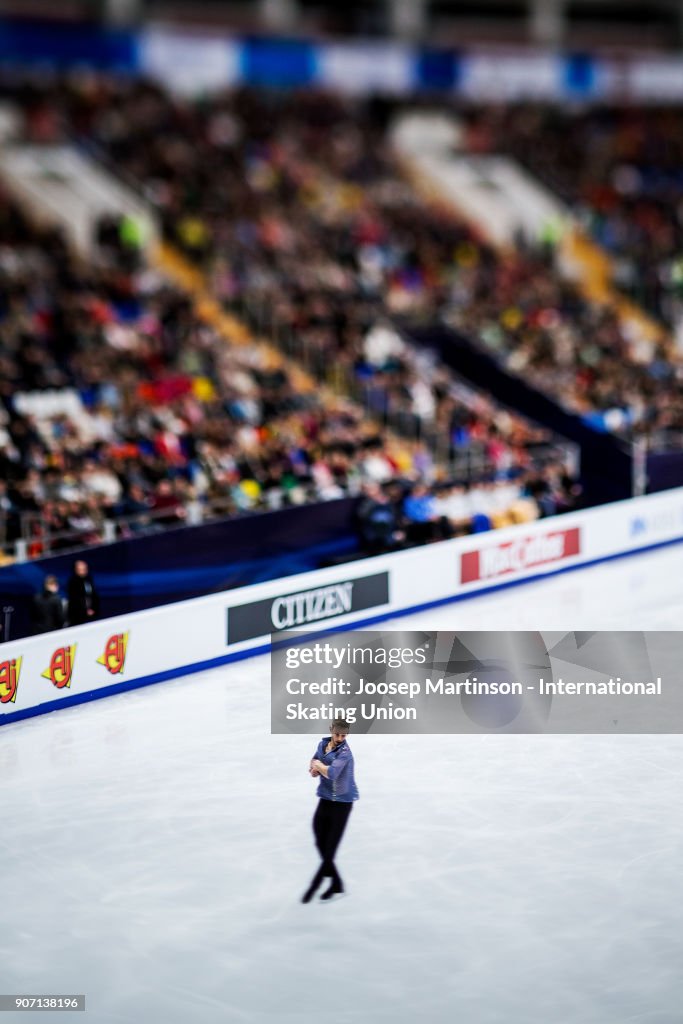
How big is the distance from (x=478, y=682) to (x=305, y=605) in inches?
111

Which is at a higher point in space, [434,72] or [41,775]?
[434,72]

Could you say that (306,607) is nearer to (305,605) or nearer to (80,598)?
(305,605)

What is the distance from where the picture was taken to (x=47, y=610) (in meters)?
16.1

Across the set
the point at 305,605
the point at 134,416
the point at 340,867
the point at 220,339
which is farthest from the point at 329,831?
the point at 220,339

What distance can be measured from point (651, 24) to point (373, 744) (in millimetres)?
37220

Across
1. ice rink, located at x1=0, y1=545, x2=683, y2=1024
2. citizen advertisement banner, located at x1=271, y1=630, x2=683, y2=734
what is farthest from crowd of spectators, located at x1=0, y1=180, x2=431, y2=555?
ice rink, located at x1=0, y1=545, x2=683, y2=1024

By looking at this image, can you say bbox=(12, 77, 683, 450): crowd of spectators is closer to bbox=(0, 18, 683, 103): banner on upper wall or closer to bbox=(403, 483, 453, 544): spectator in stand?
bbox=(0, 18, 683, 103): banner on upper wall

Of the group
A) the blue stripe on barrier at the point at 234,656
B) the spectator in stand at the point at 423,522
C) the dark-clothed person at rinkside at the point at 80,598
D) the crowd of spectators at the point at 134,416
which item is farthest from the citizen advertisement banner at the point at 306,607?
the crowd of spectators at the point at 134,416

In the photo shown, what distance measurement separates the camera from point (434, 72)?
134 ft

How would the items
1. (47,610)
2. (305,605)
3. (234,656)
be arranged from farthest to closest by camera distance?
(305,605), (234,656), (47,610)

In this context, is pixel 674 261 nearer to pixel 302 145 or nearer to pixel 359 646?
pixel 302 145

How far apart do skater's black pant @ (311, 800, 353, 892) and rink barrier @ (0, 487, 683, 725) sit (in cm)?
501

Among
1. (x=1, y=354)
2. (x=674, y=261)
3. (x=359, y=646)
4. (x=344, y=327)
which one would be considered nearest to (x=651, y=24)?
(x=674, y=261)

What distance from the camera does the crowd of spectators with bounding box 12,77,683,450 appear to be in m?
27.2
